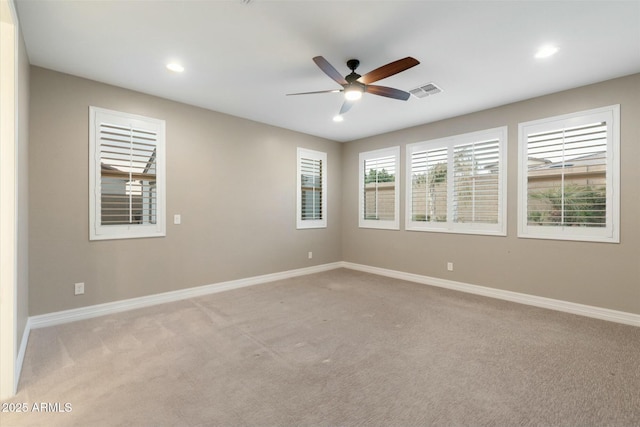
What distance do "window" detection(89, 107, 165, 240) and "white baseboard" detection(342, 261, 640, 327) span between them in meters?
4.14

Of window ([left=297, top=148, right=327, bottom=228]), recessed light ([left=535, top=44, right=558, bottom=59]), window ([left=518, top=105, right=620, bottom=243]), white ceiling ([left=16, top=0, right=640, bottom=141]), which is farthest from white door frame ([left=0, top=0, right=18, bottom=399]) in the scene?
window ([left=518, top=105, right=620, bottom=243])

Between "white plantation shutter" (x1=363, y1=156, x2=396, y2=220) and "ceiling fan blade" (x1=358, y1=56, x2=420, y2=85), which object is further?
"white plantation shutter" (x1=363, y1=156, x2=396, y2=220)

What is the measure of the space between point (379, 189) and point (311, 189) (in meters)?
1.38

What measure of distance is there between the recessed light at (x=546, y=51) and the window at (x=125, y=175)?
445 centimetres

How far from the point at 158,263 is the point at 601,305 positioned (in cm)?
559

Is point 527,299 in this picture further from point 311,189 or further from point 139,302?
point 139,302

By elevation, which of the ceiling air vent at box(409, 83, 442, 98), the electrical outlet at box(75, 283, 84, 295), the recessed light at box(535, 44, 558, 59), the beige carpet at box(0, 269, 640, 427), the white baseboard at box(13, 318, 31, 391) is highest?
the recessed light at box(535, 44, 558, 59)

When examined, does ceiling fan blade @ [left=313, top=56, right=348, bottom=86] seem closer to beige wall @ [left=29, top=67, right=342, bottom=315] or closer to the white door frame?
the white door frame

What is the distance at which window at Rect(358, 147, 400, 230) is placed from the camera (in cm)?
556

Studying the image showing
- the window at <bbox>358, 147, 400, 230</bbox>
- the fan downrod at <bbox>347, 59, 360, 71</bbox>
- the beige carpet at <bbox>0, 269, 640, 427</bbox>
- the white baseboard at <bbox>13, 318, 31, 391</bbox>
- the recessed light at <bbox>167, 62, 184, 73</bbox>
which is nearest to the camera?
the beige carpet at <bbox>0, 269, 640, 427</bbox>

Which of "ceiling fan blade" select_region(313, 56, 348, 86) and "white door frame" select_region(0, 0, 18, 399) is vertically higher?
"ceiling fan blade" select_region(313, 56, 348, 86)

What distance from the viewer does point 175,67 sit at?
3.11 m

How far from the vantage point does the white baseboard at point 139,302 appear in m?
3.17

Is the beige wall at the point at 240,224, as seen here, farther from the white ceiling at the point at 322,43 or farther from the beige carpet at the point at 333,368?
the beige carpet at the point at 333,368
